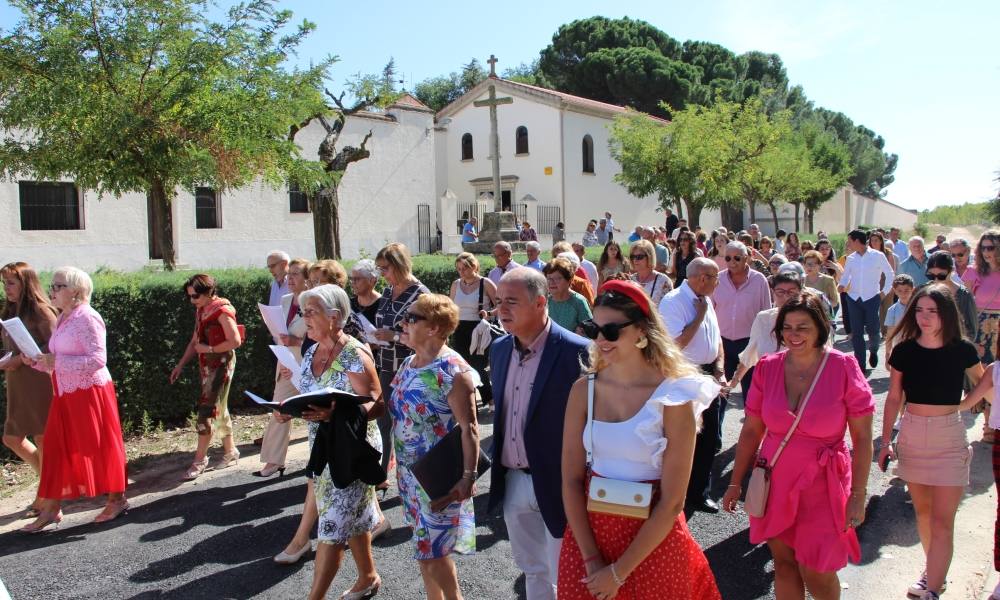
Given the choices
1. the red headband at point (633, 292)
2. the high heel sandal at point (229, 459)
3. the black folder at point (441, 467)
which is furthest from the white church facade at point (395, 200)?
the red headband at point (633, 292)

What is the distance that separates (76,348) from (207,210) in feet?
62.6

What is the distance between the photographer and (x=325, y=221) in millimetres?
18516

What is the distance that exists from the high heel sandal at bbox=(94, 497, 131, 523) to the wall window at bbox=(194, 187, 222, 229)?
18.6 m

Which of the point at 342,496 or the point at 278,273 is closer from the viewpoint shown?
the point at 342,496

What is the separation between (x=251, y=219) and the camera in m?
24.8

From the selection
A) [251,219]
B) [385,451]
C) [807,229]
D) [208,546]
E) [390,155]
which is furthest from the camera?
[807,229]

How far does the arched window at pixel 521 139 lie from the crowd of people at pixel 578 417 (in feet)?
108

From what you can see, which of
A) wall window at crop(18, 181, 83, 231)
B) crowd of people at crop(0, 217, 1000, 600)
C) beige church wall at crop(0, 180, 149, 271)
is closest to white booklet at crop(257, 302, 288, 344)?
crowd of people at crop(0, 217, 1000, 600)

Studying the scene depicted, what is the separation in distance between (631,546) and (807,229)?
2223 inches

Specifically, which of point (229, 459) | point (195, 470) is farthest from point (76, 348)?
point (229, 459)

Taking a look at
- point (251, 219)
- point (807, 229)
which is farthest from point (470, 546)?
point (807, 229)

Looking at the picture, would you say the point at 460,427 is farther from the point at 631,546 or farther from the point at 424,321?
the point at 631,546

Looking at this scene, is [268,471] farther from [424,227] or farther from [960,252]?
[424,227]

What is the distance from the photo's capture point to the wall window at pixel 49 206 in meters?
19.7
